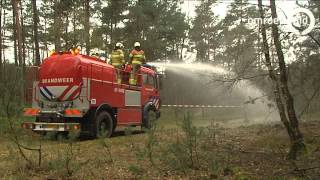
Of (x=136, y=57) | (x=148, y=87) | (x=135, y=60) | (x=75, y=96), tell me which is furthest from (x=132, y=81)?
(x=75, y=96)

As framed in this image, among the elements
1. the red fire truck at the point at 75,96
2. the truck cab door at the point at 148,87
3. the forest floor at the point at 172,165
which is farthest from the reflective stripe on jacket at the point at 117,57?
the forest floor at the point at 172,165

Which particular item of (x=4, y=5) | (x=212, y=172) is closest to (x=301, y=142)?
(x=212, y=172)

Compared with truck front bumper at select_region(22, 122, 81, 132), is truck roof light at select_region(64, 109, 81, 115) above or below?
above

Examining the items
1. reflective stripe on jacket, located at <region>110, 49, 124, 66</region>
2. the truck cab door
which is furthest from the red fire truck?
the truck cab door

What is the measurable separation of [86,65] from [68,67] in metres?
0.55

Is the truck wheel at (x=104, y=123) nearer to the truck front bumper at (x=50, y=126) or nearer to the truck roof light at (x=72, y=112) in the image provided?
the truck roof light at (x=72, y=112)

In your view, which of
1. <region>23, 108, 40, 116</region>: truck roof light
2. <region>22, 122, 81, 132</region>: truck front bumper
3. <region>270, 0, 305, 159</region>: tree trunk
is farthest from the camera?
<region>23, 108, 40, 116</region>: truck roof light

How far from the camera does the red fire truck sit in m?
12.8

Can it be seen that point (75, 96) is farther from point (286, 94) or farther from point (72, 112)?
point (286, 94)

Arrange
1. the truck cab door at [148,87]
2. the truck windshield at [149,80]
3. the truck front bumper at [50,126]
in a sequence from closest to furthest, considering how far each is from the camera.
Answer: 1. the truck front bumper at [50,126]
2. the truck cab door at [148,87]
3. the truck windshield at [149,80]

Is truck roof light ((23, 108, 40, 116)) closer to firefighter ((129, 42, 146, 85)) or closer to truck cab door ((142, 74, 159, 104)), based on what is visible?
firefighter ((129, 42, 146, 85))

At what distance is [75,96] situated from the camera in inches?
509

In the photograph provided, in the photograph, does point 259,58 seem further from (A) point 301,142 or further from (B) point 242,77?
(A) point 301,142

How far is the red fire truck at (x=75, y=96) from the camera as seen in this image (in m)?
12.8
